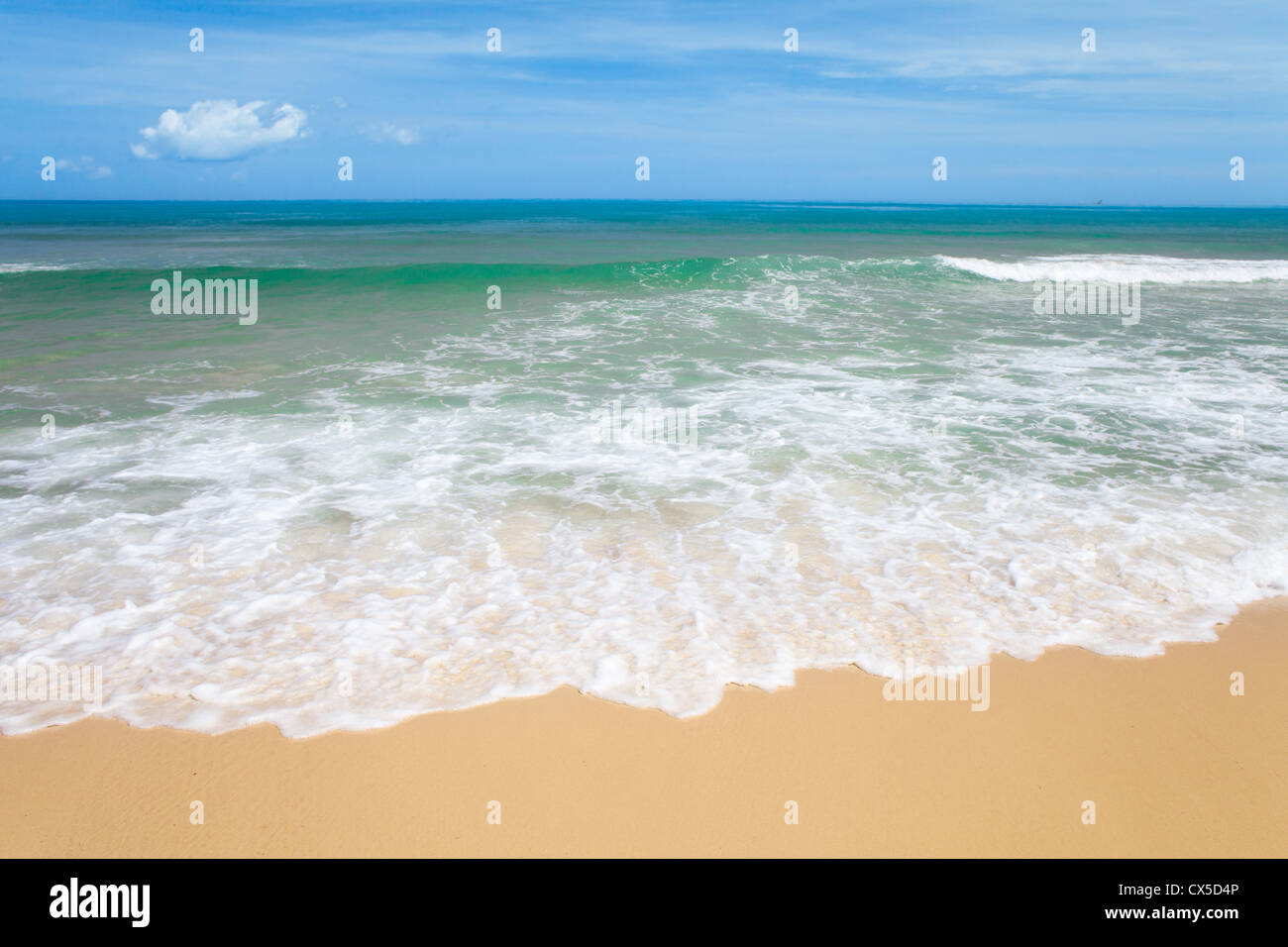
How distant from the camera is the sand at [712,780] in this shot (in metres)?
3.46

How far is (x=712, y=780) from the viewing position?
148 inches

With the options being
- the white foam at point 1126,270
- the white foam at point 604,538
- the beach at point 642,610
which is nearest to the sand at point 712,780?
the beach at point 642,610

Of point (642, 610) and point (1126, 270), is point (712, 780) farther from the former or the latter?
point (1126, 270)

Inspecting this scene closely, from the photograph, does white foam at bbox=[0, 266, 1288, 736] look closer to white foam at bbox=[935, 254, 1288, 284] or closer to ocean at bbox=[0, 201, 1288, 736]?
ocean at bbox=[0, 201, 1288, 736]

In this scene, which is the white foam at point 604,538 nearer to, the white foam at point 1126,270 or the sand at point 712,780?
the sand at point 712,780

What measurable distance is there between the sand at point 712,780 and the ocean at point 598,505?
0.24m

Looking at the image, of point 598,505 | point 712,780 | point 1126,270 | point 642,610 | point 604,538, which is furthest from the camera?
point 1126,270

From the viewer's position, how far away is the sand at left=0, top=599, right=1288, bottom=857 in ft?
11.3

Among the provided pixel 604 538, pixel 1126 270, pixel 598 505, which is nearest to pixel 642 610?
pixel 604 538

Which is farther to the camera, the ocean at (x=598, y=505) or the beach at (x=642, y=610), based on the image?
the ocean at (x=598, y=505)

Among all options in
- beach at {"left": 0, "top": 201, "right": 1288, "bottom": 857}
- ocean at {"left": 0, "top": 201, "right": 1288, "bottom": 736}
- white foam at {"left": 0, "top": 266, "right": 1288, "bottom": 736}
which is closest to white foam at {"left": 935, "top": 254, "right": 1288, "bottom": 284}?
ocean at {"left": 0, "top": 201, "right": 1288, "bottom": 736}

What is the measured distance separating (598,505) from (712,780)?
11.3 feet

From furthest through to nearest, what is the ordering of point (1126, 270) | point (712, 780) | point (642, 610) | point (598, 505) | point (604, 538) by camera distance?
point (1126, 270), point (598, 505), point (604, 538), point (642, 610), point (712, 780)
